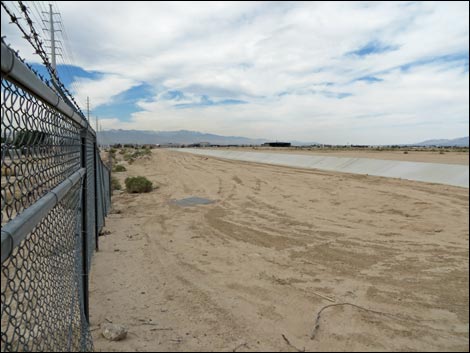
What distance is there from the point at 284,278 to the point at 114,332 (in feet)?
9.92

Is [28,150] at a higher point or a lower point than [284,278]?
higher

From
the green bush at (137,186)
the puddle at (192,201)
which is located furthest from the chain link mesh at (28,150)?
the green bush at (137,186)

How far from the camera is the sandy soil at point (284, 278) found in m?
4.47

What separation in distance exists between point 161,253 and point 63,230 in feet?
13.6

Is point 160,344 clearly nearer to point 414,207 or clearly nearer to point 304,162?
point 414,207

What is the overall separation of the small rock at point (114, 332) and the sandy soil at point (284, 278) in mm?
76

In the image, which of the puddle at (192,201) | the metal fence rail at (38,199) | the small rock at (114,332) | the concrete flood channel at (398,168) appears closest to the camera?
the metal fence rail at (38,199)

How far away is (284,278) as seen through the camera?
6.38 meters

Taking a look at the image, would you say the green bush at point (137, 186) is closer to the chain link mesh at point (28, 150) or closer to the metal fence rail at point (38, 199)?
the metal fence rail at point (38, 199)

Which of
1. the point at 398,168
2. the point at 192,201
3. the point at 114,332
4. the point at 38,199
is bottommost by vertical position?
the point at 192,201

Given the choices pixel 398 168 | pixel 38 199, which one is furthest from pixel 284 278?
pixel 398 168

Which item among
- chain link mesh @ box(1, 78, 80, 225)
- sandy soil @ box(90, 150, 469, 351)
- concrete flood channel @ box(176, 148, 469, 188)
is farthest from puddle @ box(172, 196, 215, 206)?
concrete flood channel @ box(176, 148, 469, 188)

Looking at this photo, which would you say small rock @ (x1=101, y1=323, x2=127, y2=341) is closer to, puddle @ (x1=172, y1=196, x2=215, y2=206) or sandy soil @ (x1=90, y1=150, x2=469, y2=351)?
sandy soil @ (x1=90, y1=150, x2=469, y2=351)

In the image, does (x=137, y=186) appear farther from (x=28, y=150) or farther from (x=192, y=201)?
(x=28, y=150)
